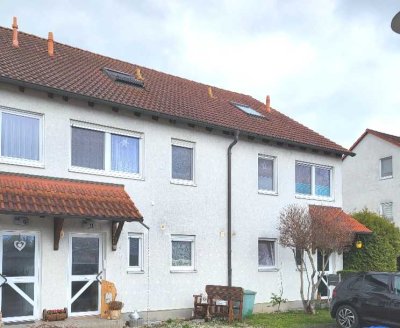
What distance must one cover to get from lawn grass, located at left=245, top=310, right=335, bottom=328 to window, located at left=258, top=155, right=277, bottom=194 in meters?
3.96

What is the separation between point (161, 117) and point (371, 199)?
64.3 ft

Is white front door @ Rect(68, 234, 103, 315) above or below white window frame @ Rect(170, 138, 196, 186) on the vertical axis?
below

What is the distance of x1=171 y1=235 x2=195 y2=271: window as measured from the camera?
16641mm

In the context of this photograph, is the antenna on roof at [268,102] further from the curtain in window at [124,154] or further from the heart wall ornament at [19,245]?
the heart wall ornament at [19,245]

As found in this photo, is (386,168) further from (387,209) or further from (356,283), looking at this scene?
(356,283)

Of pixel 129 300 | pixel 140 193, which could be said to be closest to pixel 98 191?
pixel 140 193

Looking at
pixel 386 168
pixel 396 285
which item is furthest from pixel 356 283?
Answer: pixel 386 168

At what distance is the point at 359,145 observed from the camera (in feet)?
111

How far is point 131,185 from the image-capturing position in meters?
15.7

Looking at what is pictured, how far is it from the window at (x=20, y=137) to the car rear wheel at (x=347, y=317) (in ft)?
27.6

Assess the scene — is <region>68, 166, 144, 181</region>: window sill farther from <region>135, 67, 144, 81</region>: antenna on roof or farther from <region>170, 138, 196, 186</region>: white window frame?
<region>135, 67, 144, 81</region>: antenna on roof

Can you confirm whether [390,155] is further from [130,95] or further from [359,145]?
[130,95]

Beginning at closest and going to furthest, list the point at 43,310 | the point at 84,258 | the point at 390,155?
the point at 43,310
the point at 84,258
the point at 390,155

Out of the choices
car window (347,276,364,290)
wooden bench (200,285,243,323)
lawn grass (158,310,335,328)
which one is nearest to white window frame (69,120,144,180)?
wooden bench (200,285,243,323)
